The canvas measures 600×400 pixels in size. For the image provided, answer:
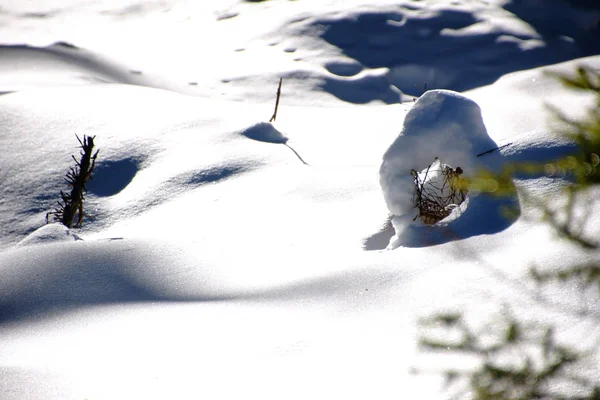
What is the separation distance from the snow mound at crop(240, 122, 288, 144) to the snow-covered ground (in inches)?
0.7

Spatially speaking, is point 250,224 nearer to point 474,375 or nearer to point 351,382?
point 351,382

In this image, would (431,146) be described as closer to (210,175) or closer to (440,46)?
(210,175)

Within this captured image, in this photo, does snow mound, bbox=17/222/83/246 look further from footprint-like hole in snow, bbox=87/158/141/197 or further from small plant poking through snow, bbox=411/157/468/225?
small plant poking through snow, bbox=411/157/468/225

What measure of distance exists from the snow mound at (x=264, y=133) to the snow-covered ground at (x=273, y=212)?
0.02 meters

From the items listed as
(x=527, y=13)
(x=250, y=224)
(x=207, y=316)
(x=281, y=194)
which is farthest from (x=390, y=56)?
(x=207, y=316)

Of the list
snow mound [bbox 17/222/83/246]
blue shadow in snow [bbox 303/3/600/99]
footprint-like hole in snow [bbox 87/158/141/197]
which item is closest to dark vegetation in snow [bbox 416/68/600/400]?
snow mound [bbox 17/222/83/246]

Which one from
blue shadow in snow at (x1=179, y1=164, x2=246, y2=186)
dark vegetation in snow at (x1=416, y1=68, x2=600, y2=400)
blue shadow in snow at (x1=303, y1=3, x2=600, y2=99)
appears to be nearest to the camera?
dark vegetation in snow at (x1=416, y1=68, x2=600, y2=400)

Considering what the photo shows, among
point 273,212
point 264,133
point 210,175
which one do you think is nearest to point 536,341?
point 273,212

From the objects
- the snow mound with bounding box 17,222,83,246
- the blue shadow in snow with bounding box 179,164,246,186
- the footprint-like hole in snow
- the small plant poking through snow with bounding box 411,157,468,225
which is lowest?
the footprint-like hole in snow

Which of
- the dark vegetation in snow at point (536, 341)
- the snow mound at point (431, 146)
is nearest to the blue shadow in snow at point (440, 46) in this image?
the snow mound at point (431, 146)

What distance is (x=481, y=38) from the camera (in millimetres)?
6668

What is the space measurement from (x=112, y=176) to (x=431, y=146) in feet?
7.83

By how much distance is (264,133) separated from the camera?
14.2 feet

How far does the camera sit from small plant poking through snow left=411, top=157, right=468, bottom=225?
2.63m
